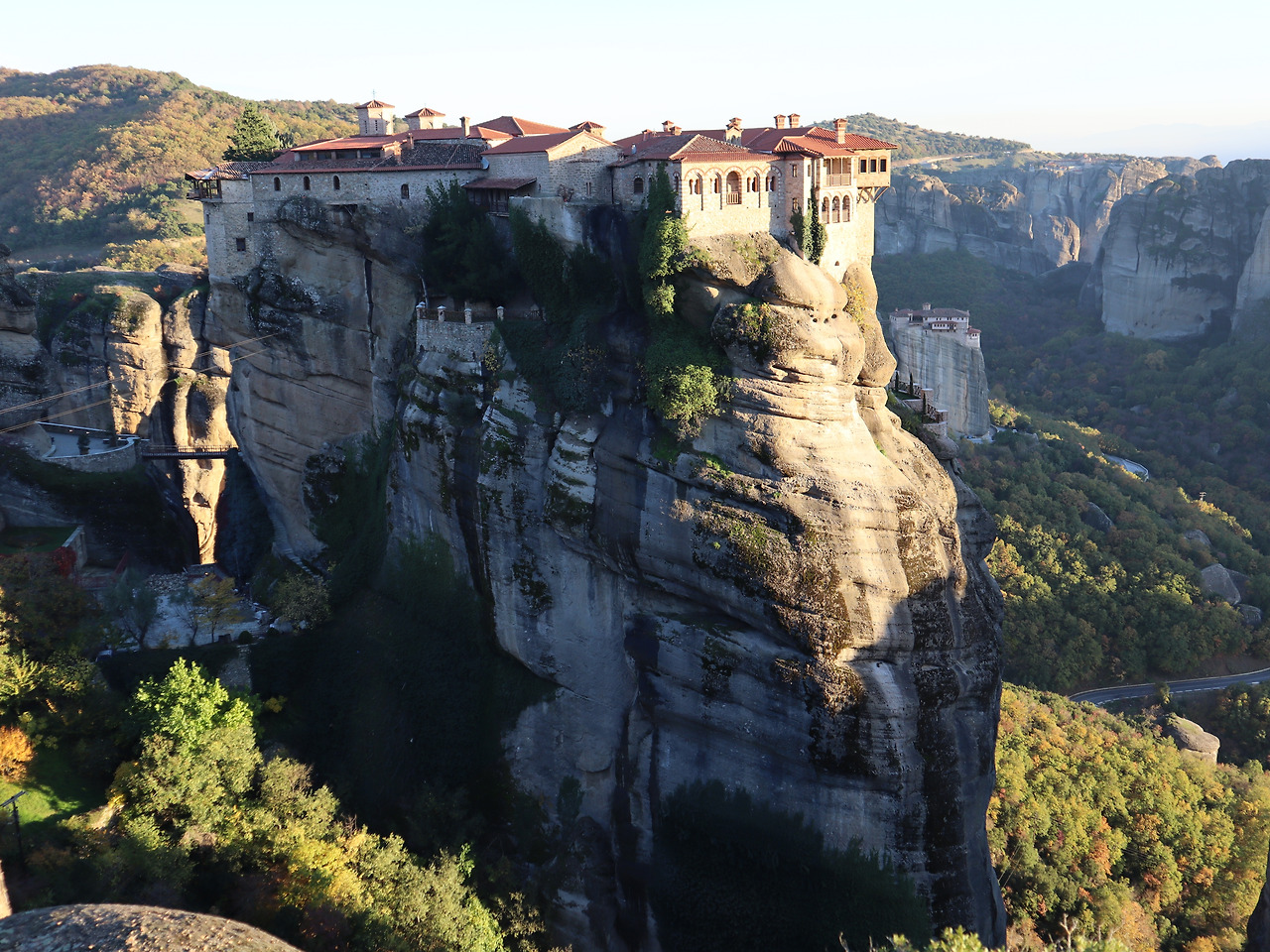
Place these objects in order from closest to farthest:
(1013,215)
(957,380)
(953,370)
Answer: (957,380) < (953,370) < (1013,215)

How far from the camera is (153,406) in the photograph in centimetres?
4100

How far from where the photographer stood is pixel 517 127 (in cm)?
3753

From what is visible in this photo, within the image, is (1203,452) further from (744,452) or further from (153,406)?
(153,406)

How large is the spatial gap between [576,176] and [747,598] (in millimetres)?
14651

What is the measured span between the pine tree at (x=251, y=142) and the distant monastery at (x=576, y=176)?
3334mm

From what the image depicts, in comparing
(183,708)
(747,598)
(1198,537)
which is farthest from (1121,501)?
(183,708)

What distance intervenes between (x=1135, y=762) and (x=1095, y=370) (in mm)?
49702

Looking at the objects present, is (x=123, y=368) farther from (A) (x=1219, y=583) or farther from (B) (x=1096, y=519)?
(A) (x=1219, y=583)

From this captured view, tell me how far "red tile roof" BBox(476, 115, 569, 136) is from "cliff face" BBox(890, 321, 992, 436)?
3270 centimetres

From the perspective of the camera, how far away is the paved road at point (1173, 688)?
46594 millimetres

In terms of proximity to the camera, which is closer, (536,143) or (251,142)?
(536,143)

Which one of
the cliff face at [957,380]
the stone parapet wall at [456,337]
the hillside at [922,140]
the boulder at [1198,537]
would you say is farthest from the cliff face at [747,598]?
the hillside at [922,140]

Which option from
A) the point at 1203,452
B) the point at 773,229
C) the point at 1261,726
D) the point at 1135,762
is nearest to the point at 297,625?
the point at 773,229

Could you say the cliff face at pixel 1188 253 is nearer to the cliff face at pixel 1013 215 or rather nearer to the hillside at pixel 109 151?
the cliff face at pixel 1013 215
